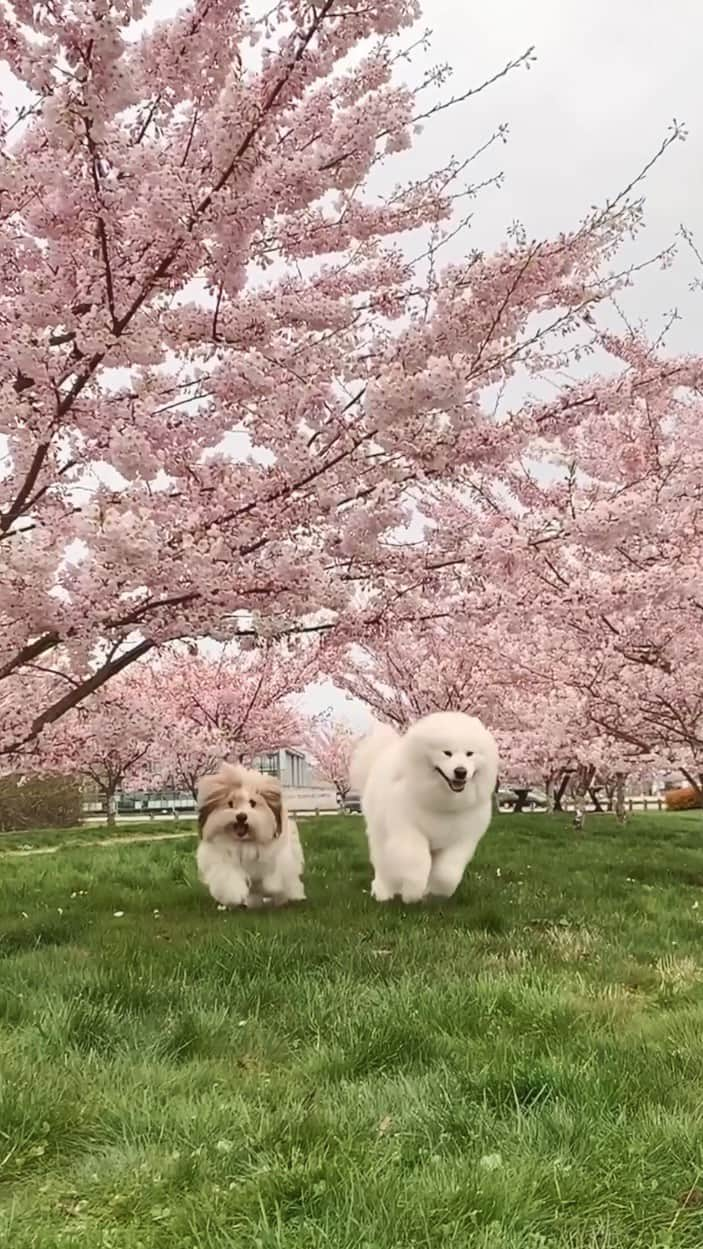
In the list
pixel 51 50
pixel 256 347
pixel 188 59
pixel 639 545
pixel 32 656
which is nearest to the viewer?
pixel 51 50

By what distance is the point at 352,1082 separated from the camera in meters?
3.42

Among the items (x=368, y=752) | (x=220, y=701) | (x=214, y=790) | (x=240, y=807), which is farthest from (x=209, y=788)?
(x=220, y=701)

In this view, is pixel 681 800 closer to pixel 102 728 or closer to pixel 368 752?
pixel 102 728

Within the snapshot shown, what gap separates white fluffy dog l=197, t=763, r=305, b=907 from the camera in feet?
23.5

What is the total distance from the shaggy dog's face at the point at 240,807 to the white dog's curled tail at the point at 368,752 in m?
1.20

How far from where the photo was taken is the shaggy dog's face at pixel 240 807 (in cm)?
711

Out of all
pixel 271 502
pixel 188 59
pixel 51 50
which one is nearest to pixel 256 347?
pixel 271 502

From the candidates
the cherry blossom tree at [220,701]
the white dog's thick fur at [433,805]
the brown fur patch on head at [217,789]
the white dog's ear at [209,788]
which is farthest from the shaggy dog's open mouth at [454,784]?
the cherry blossom tree at [220,701]

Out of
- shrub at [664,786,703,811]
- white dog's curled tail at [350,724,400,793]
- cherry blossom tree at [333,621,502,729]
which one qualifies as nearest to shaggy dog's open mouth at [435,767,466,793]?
white dog's curled tail at [350,724,400,793]

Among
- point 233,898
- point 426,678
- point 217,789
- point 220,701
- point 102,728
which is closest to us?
point 233,898

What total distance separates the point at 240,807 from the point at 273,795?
0.31 metres

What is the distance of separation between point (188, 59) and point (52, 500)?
2.54m

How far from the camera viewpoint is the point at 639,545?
861 cm

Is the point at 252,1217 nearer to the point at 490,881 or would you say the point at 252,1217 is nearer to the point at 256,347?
the point at 256,347
